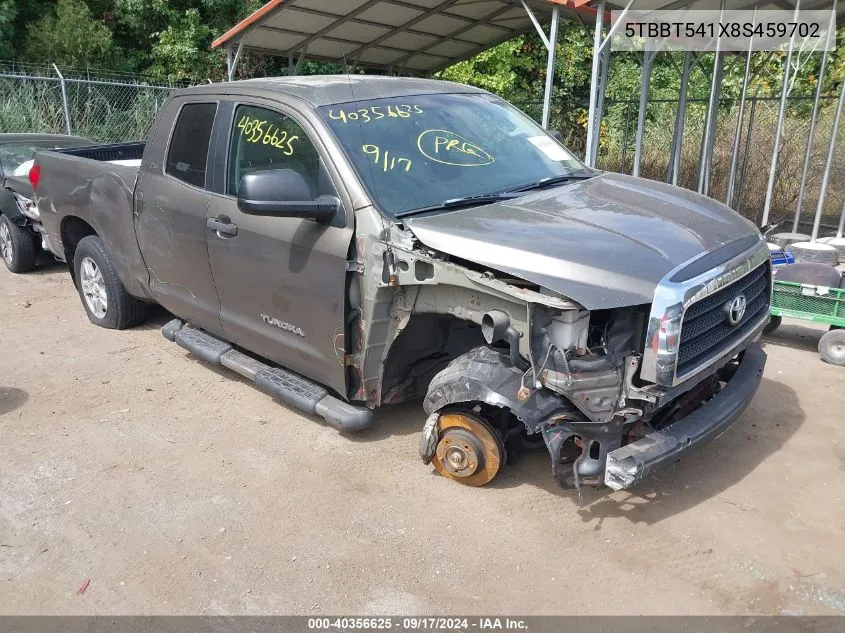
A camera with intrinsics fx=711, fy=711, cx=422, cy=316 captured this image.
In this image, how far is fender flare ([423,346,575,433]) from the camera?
10.8 feet

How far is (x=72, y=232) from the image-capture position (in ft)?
20.9

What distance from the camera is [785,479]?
12.7 ft

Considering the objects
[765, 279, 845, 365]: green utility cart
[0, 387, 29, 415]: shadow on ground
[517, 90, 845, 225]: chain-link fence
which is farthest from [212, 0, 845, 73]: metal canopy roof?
[0, 387, 29, 415]: shadow on ground

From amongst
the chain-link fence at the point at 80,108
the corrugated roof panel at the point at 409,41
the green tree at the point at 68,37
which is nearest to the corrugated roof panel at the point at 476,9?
the corrugated roof panel at the point at 409,41

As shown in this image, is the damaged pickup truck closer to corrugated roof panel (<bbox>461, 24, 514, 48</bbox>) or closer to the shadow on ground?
the shadow on ground

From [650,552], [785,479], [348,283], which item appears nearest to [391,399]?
[348,283]

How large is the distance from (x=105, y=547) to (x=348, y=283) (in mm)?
1744

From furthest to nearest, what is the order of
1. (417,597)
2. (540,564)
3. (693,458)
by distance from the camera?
1. (693,458)
2. (540,564)
3. (417,597)

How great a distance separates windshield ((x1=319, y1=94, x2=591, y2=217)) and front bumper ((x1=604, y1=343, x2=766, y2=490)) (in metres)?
1.61

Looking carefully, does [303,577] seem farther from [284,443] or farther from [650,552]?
[650,552]

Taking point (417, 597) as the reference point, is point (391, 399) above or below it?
above

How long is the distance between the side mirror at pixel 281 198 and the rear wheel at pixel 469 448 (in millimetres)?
1275

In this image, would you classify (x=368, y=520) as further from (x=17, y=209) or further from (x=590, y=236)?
(x=17, y=209)

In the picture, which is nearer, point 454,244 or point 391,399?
point 454,244
